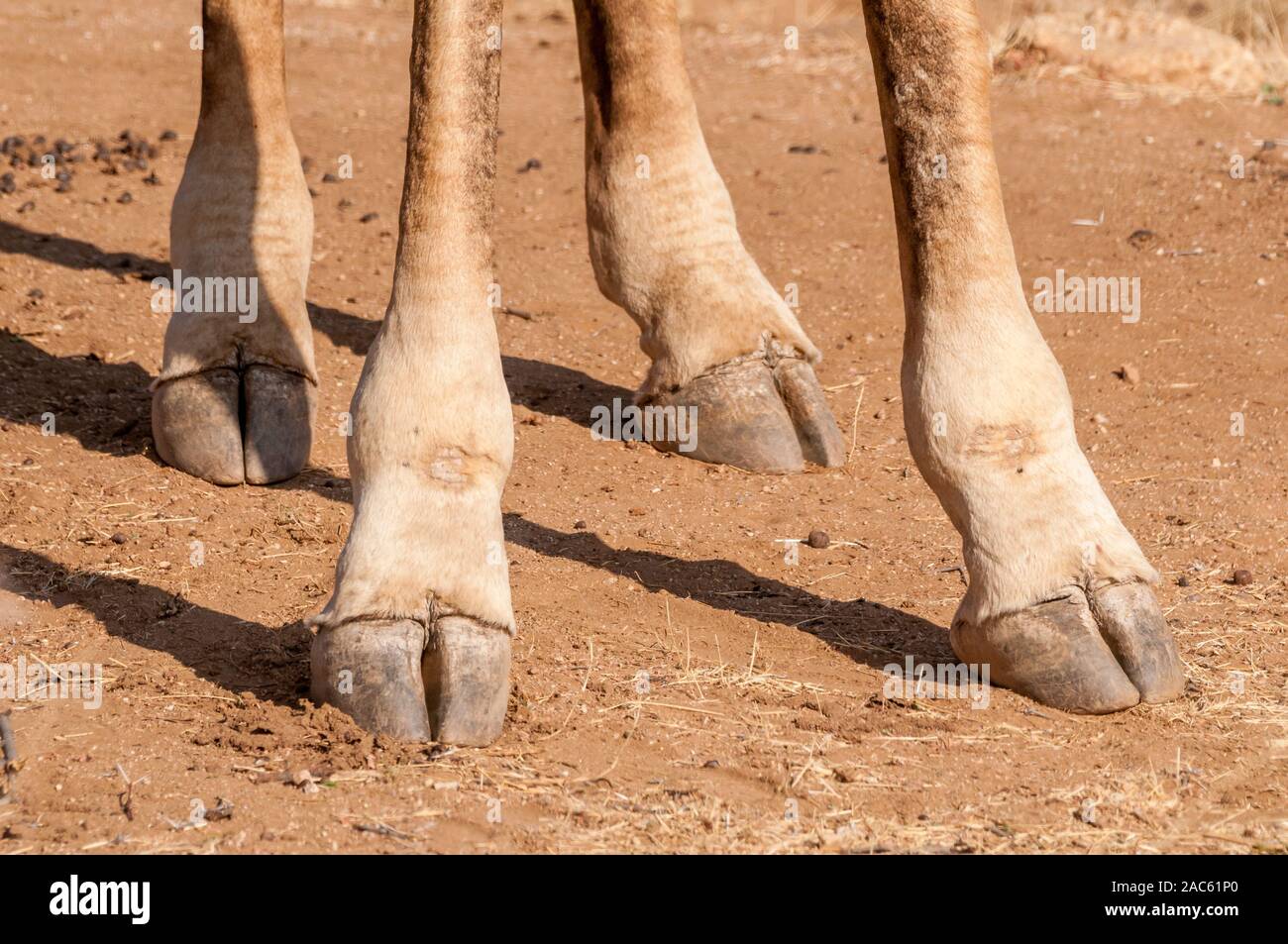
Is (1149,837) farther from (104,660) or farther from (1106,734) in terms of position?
(104,660)

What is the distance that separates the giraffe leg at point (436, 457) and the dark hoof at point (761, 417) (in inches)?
57.7

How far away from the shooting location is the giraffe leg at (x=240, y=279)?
13.0 ft

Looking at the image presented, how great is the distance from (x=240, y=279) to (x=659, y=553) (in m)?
1.40

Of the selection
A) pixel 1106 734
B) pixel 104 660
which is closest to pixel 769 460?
pixel 1106 734

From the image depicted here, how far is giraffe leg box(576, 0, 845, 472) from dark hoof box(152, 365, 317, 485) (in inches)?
39.8

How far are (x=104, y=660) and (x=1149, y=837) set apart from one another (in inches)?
75.1

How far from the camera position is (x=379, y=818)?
91.0 inches

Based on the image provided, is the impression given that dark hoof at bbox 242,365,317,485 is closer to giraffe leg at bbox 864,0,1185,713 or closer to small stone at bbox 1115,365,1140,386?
giraffe leg at bbox 864,0,1185,713

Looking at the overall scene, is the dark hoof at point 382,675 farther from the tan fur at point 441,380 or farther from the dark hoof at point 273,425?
the dark hoof at point 273,425

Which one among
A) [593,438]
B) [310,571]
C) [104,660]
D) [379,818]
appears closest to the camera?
[379,818]

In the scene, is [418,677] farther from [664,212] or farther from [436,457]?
[664,212]

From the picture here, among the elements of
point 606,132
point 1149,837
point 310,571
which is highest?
point 606,132

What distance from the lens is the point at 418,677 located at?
8.48ft

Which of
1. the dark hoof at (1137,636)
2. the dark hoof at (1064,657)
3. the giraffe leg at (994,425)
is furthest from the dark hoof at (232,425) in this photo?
the dark hoof at (1137,636)
